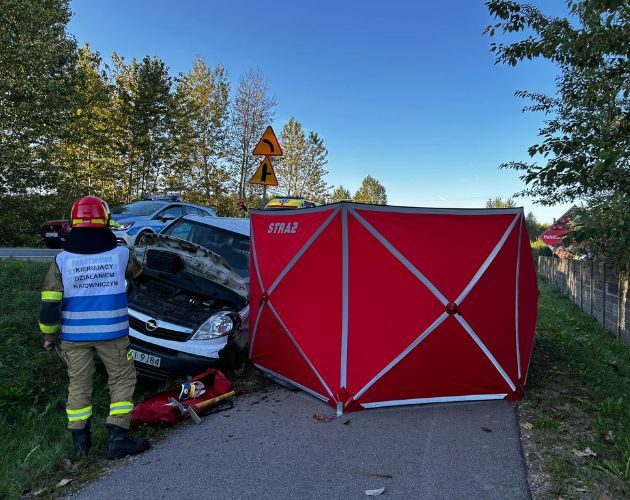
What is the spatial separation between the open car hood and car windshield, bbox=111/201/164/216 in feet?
23.3

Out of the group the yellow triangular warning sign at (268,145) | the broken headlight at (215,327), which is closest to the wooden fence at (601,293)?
the yellow triangular warning sign at (268,145)

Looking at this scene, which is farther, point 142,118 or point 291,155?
point 291,155

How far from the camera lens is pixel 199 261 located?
19.0 ft

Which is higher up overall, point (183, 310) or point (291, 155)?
A: point (291, 155)

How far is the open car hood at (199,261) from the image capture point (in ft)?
18.4

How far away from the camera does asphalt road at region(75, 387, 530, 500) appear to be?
9.62 feet

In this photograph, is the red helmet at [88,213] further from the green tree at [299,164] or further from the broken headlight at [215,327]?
the green tree at [299,164]

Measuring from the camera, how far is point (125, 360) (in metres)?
3.71

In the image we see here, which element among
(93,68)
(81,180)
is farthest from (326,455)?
(93,68)

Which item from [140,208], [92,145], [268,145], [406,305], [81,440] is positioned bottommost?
[81,440]

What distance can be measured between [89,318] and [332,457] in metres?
2.25

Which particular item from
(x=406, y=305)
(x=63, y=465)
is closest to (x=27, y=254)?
(x=63, y=465)

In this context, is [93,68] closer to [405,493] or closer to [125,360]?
[125,360]

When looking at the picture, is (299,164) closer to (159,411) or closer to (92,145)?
(92,145)
